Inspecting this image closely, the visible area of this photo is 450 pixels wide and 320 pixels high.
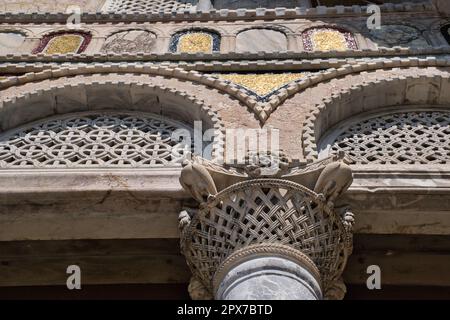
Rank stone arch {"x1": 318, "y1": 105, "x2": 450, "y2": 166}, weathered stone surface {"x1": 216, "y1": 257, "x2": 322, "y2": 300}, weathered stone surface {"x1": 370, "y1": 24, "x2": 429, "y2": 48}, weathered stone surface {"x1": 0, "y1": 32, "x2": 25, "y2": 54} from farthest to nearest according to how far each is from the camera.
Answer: weathered stone surface {"x1": 0, "y1": 32, "x2": 25, "y2": 54} → weathered stone surface {"x1": 370, "y1": 24, "x2": 429, "y2": 48} → stone arch {"x1": 318, "y1": 105, "x2": 450, "y2": 166} → weathered stone surface {"x1": 216, "y1": 257, "x2": 322, "y2": 300}

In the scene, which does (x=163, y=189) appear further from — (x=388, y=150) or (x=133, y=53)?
(x=133, y=53)

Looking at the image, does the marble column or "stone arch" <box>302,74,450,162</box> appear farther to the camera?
"stone arch" <box>302,74,450,162</box>

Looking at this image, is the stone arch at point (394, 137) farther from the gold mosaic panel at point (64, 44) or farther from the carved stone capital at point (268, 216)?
the gold mosaic panel at point (64, 44)

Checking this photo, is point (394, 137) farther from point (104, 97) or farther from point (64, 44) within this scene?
point (64, 44)

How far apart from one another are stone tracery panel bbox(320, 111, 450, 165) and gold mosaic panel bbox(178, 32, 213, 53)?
189 cm

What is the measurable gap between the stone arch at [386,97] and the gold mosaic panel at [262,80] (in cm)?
52

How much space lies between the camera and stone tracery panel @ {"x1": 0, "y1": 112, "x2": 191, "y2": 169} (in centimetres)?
538

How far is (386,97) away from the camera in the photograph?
6.14 metres

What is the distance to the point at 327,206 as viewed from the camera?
14.4 ft

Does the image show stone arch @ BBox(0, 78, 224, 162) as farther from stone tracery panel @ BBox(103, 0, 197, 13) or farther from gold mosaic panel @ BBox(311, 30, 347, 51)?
stone tracery panel @ BBox(103, 0, 197, 13)

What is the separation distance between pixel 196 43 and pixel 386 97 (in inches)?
84.3

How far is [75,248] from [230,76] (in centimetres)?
215

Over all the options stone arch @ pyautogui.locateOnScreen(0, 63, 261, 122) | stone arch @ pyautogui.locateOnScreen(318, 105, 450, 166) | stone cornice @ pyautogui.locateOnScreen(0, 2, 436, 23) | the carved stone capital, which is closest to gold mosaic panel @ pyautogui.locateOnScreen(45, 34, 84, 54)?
stone cornice @ pyautogui.locateOnScreen(0, 2, 436, 23)
